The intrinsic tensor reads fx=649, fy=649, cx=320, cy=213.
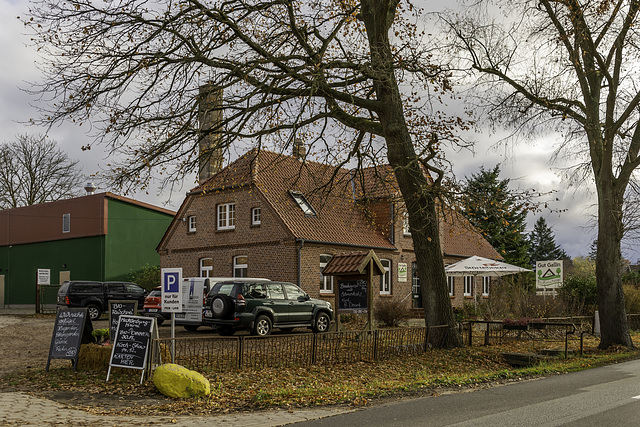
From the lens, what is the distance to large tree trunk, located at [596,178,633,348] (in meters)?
18.0

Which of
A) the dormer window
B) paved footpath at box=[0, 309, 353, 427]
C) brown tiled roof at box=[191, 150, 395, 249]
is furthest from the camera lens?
the dormer window

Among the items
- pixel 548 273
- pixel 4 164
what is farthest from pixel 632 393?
pixel 4 164

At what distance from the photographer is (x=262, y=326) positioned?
2102cm

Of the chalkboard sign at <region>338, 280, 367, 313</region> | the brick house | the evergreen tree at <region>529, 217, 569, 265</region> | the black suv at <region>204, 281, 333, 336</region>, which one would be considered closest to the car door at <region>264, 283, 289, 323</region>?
the black suv at <region>204, 281, 333, 336</region>

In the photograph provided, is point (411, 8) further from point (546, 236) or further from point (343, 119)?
point (546, 236)

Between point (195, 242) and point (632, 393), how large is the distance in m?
26.0

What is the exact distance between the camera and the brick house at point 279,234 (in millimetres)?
29344

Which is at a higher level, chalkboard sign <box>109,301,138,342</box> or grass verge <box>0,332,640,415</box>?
chalkboard sign <box>109,301,138,342</box>

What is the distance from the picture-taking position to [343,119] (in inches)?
646

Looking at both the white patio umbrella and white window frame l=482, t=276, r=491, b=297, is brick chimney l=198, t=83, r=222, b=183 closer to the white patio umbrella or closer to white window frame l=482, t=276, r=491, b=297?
the white patio umbrella

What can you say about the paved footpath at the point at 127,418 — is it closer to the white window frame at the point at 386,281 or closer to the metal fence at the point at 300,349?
the metal fence at the point at 300,349

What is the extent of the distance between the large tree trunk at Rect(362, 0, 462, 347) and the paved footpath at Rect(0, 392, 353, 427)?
280 inches

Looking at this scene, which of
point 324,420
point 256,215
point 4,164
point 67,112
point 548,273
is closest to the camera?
point 324,420

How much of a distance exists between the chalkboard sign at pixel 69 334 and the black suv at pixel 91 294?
1735cm
